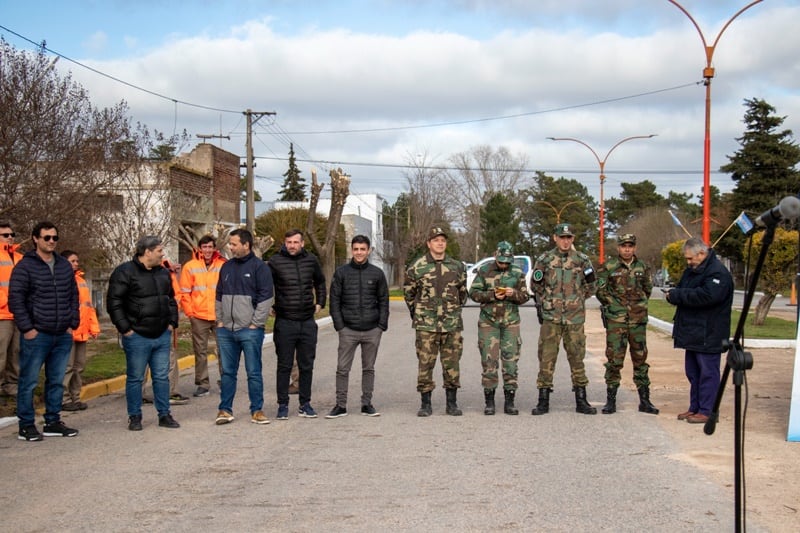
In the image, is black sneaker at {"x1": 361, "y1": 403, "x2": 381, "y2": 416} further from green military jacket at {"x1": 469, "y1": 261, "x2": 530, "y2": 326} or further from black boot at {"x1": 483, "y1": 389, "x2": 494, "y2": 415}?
green military jacket at {"x1": 469, "y1": 261, "x2": 530, "y2": 326}

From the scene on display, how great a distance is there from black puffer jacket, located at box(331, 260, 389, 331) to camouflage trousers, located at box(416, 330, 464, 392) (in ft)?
1.60

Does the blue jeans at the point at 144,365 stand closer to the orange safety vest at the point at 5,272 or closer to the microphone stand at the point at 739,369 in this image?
the orange safety vest at the point at 5,272

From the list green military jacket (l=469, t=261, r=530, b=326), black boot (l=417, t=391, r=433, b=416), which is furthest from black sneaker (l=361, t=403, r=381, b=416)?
green military jacket (l=469, t=261, r=530, b=326)

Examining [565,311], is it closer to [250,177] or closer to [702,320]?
[702,320]

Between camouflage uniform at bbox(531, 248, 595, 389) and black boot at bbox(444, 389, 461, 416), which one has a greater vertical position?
camouflage uniform at bbox(531, 248, 595, 389)

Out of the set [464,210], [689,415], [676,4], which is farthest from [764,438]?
[464,210]

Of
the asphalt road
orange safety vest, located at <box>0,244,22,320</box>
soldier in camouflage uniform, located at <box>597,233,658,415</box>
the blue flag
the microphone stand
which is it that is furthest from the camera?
soldier in camouflage uniform, located at <box>597,233,658,415</box>

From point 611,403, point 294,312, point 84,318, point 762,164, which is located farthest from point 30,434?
point 762,164

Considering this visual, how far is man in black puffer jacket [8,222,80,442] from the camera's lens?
822 centimetres

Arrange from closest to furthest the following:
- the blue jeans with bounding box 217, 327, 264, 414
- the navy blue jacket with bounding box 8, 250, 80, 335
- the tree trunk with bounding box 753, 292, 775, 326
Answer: the navy blue jacket with bounding box 8, 250, 80, 335
the blue jeans with bounding box 217, 327, 264, 414
the tree trunk with bounding box 753, 292, 775, 326

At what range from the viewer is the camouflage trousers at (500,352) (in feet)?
30.8

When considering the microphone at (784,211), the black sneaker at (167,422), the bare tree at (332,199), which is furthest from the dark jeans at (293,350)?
the bare tree at (332,199)

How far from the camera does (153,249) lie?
880 centimetres

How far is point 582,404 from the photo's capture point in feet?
30.9
